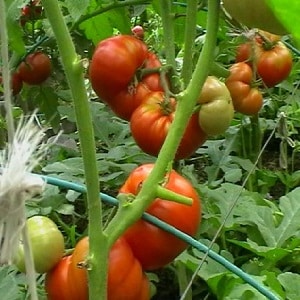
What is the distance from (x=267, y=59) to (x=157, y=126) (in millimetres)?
421

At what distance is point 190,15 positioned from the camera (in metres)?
0.88

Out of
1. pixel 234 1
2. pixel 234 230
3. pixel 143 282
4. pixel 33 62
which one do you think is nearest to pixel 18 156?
pixel 234 1

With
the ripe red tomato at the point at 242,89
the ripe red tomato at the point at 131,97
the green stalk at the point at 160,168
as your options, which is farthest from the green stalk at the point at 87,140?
the ripe red tomato at the point at 242,89

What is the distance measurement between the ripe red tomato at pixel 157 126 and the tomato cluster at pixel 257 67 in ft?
0.73

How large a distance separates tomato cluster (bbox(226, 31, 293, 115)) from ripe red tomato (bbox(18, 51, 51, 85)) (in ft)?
1.27

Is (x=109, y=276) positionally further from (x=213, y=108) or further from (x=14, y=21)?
(x=14, y=21)

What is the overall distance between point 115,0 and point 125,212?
55 centimetres

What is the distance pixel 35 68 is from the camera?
1.42 m

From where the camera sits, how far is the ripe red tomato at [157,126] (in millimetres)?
893

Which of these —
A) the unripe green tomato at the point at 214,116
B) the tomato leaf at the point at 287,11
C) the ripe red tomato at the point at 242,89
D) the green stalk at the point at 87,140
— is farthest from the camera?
the ripe red tomato at the point at 242,89

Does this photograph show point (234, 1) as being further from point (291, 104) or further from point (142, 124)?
point (291, 104)

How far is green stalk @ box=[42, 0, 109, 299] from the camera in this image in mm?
547

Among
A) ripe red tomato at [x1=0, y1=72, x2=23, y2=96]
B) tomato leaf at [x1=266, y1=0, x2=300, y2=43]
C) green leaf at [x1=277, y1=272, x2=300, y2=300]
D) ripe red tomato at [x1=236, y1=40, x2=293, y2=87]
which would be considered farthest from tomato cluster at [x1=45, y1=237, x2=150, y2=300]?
ripe red tomato at [x1=0, y1=72, x2=23, y2=96]

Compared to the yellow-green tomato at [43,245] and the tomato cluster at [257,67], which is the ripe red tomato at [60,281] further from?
the tomato cluster at [257,67]
